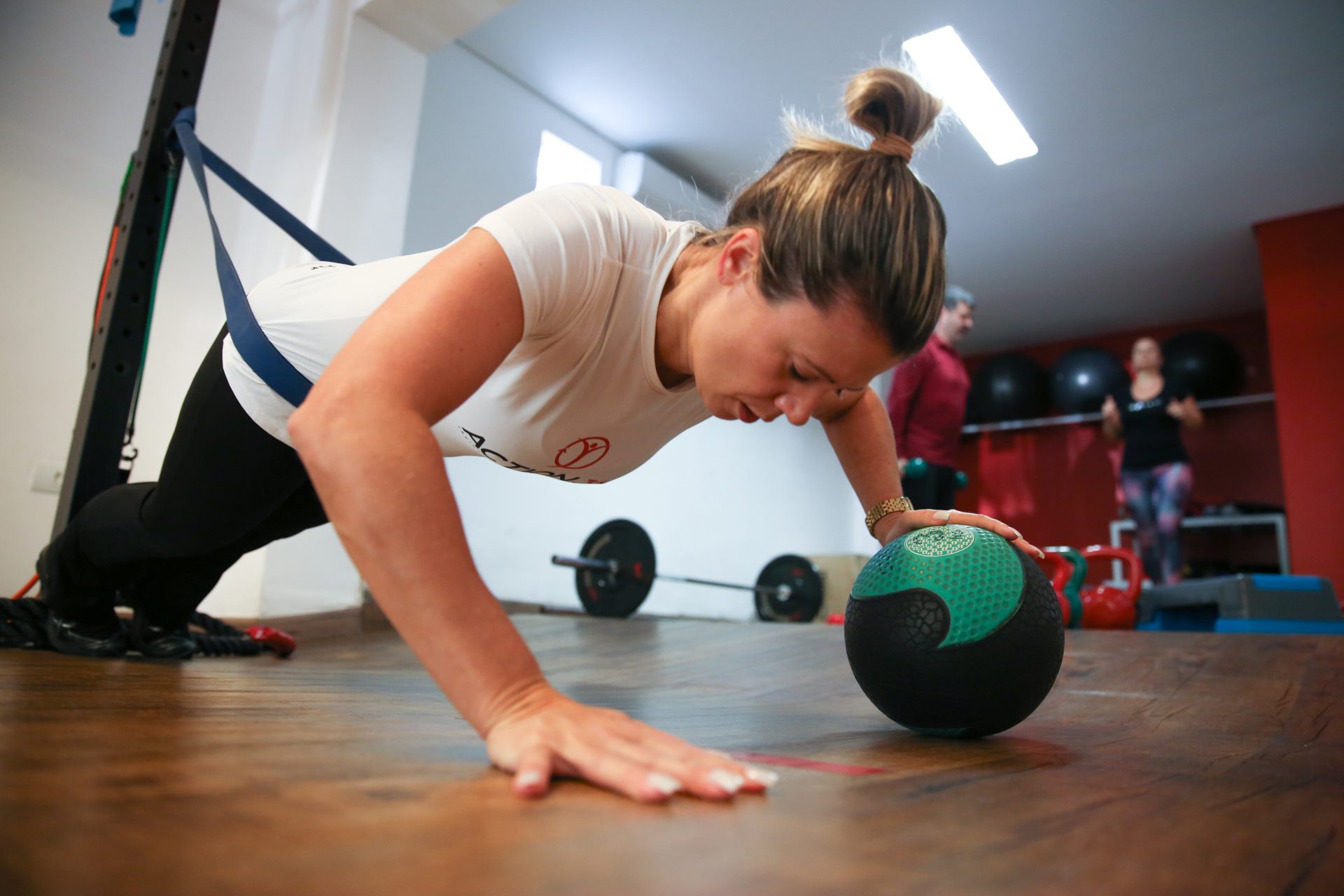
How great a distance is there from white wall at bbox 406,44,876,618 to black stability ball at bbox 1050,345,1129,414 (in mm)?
1934

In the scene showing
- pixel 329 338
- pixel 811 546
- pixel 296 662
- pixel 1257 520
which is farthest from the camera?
pixel 811 546

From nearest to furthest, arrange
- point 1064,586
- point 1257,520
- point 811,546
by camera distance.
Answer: point 1064,586
point 1257,520
point 811,546

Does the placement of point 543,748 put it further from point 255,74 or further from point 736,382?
point 255,74

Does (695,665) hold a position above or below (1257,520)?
below

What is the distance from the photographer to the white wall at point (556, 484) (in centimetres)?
390

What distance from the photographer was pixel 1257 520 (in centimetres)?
546

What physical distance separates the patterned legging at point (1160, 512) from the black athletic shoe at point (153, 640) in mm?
4828

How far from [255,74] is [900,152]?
11.3ft

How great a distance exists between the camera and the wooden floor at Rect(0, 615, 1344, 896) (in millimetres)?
415

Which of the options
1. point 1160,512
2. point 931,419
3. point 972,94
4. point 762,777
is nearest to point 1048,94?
point 972,94

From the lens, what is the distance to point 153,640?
1.72 metres

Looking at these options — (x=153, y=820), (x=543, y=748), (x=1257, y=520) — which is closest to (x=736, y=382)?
(x=543, y=748)

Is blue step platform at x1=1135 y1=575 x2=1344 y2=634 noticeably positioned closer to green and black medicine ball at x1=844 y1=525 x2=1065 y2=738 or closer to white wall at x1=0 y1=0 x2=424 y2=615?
green and black medicine ball at x1=844 y1=525 x2=1065 y2=738

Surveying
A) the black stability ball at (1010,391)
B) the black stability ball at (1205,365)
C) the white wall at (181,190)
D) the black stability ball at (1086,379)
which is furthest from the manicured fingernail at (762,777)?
the black stability ball at (1010,391)
